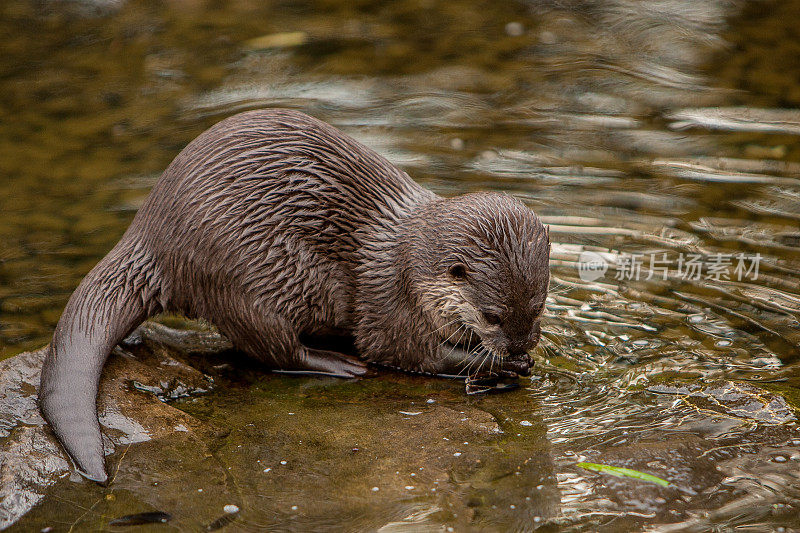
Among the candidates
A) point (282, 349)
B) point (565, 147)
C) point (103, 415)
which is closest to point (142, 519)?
point (103, 415)

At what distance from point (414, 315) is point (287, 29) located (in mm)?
4576

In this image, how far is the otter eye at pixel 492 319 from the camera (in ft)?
11.2

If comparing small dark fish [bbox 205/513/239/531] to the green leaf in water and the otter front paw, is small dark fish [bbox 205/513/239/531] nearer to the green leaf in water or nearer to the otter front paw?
the green leaf in water

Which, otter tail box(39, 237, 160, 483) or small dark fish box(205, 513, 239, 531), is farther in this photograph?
otter tail box(39, 237, 160, 483)

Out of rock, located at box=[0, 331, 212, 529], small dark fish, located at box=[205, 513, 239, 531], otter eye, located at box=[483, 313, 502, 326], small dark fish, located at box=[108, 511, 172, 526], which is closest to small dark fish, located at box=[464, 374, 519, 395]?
otter eye, located at box=[483, 313, 502, 326]

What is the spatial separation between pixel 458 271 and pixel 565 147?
2377 millimetres

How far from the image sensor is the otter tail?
2922 mm

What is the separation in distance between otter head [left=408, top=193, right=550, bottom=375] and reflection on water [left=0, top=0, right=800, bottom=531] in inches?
10.2

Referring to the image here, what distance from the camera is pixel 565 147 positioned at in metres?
5.58

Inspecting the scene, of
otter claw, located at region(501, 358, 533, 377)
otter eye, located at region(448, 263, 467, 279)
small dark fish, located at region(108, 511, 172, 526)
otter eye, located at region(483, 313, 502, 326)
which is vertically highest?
otter eye, located at region(448, 263, 467, 279)

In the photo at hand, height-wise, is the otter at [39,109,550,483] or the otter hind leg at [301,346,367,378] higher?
the otter at [39,109,550,483]

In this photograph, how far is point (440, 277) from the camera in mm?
3494

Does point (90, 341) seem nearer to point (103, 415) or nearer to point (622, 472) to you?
point (103, 415)

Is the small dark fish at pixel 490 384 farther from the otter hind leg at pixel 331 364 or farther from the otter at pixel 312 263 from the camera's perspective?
the otter hind leg at pixel 331 364
